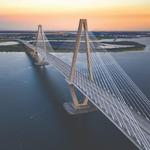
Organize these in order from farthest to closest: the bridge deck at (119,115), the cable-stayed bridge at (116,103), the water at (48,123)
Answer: the water at (48,123) < the cable-stayed bridge at (116,103) < the bridge deck at (119,115)

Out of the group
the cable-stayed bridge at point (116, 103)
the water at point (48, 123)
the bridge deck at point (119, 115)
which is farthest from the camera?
the water at point (48, 123)

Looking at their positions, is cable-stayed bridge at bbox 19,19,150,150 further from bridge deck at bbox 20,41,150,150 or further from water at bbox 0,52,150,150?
water at bbox 0,52,150,150

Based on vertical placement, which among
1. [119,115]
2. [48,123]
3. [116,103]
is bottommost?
[48,123]

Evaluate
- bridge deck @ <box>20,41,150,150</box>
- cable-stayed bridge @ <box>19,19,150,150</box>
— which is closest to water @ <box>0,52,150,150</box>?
cable-stayed bridge @ <box>19,19,150,150</box>

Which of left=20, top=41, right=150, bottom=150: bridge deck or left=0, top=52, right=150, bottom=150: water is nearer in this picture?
left=20, top=41, right=150, bottom=150: bridge deck

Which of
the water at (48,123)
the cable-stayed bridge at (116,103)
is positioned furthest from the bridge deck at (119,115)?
the water at (48,123)

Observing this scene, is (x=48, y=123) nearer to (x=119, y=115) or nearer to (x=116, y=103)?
(x=116, y=103)

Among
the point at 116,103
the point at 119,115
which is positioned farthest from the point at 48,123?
the point at 119,115

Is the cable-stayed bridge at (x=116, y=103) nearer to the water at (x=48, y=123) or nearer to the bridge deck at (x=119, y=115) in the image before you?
the bridge deck at (x=119, y=115)

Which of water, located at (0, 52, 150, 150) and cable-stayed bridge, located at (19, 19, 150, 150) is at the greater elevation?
cable-stayed bridge, located at (19, 19, 150, 150)

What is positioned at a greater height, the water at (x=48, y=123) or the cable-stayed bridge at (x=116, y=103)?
the cable-stayed bridge at (x=116, y=103)
